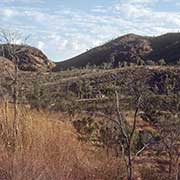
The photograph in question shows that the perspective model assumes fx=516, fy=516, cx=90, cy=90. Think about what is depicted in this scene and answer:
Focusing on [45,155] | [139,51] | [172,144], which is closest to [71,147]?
[45,155]

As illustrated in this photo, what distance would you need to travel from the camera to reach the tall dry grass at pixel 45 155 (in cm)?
698

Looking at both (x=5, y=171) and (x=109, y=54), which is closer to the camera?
(x=5, y=171)

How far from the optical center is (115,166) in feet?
27.9

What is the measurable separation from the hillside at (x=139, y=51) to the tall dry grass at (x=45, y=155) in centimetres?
3266

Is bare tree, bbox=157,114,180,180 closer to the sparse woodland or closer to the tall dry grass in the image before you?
the sparse woodland

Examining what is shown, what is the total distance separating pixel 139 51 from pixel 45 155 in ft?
143

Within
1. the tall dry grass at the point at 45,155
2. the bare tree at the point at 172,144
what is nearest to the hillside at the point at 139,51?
the bare tree at the point at 172,144

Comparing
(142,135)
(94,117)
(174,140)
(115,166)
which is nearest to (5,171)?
(115,166)

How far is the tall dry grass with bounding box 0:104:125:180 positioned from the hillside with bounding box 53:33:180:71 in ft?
107

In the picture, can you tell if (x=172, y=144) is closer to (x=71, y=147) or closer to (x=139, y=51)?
(x=71, y=147)

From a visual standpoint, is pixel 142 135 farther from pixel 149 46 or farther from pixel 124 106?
pixel 149 46

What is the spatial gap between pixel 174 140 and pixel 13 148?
3329 mm

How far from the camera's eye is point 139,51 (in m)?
50.8

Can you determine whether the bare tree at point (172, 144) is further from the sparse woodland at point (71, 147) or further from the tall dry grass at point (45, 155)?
the tall dry grass at point (45, 155)
